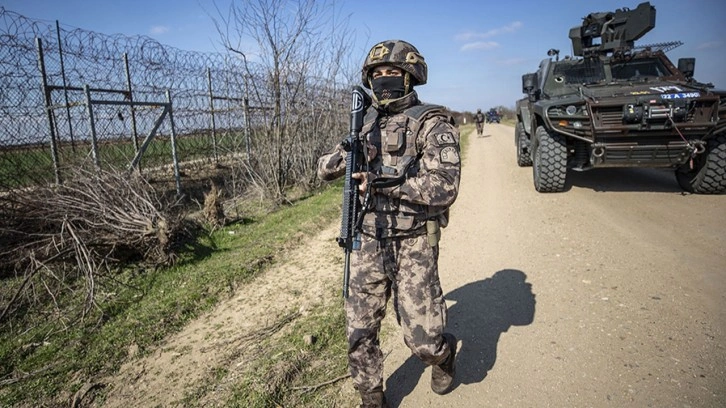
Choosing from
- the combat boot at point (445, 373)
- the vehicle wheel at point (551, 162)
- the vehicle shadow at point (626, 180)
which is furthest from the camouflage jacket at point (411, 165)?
the vehicle shadow at point (626, 180)

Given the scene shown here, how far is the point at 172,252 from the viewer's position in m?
3.89

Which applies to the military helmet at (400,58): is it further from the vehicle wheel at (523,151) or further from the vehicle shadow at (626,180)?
the vehicle wheel at (523,151)

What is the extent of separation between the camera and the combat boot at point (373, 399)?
1.84 m

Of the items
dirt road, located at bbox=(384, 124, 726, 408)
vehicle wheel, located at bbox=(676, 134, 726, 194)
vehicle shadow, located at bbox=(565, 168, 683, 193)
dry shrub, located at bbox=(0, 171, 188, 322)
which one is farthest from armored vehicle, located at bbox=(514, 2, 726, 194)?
dry shrub, located at bbox=(0, 171, 188, 322)

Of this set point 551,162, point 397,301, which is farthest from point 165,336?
point 551,162

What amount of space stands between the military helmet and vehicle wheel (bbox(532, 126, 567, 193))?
425 centimetres

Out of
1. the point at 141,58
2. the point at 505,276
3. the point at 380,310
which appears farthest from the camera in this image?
the point at 141,58

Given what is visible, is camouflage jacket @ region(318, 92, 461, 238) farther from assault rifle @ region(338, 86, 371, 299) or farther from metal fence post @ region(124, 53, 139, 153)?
metal fence post @ region(124, 53, 139, 153)

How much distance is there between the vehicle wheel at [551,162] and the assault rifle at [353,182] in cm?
449

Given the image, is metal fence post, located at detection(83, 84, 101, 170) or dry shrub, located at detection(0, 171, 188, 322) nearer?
dry shrub, located at detection(0, 171, 188, 322)

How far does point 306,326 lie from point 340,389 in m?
0.68

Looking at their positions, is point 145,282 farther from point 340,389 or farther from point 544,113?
point 544,113

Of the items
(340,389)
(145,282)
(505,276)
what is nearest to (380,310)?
(340,389)

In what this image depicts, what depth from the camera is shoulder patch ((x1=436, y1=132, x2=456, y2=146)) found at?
68.6 inches
